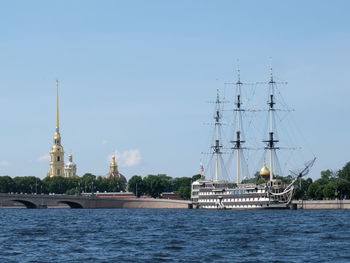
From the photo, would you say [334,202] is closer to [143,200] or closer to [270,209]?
[270,209]

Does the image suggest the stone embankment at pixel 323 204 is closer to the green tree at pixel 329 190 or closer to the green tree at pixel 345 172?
the green tree at pixel 329 190

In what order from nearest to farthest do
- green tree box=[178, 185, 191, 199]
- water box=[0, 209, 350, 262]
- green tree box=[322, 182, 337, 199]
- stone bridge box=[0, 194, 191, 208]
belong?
water box=[0, 209, 350, 262] → green tree box=[322, 182, 337, 199] → stone bridge box=[0, 194, 191, 208] → green tree box=[178, 185, 191, 199]

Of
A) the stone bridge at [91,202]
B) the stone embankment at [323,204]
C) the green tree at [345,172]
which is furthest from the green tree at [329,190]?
the stone bridge at [91,202]

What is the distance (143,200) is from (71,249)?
431 feet

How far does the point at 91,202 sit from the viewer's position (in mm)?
175875

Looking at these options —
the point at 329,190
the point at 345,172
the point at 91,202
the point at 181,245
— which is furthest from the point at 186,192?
the point at 181,245

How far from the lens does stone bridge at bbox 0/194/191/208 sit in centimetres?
16538

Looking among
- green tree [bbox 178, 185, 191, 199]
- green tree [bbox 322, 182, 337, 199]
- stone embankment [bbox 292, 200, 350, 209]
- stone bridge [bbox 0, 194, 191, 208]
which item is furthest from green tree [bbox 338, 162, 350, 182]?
green tree [bbox 178, 185, 191, 199]

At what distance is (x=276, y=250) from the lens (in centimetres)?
4359

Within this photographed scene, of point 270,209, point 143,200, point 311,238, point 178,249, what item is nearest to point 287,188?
point 270,209

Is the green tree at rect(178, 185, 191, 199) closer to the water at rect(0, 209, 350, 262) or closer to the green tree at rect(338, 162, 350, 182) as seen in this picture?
the green tree at rect(338, 162, 350, 182)

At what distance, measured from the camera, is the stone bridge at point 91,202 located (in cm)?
16538

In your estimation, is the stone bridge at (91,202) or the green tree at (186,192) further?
the green tree at (186,192)

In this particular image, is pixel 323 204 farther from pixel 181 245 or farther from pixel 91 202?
pixel 181 245
